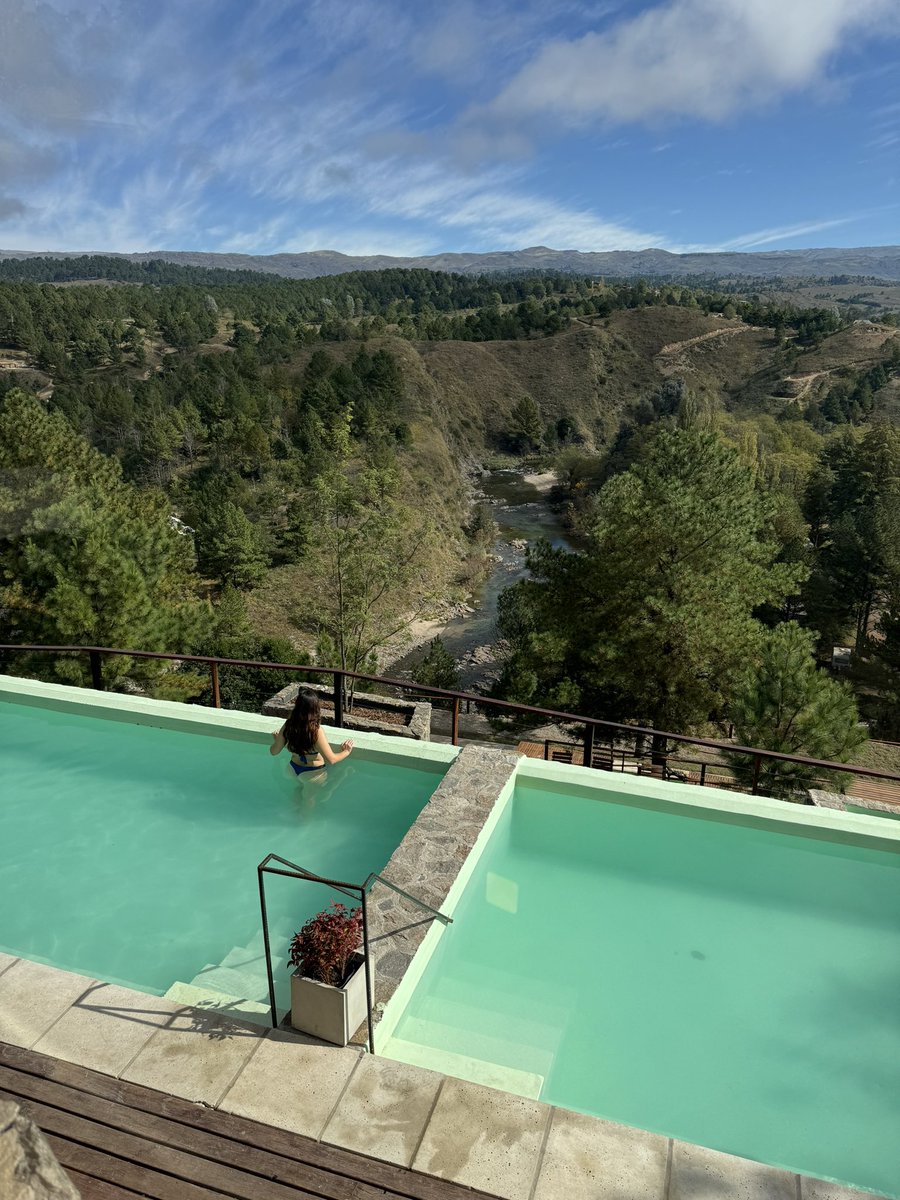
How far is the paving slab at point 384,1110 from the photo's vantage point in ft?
11.1

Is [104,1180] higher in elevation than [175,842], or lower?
higher

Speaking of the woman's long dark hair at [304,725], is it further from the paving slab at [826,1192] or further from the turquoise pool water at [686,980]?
the paving slab at [826,1192]

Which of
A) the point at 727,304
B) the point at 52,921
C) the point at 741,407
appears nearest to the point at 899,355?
the point at 741,407

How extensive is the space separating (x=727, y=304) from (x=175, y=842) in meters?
130

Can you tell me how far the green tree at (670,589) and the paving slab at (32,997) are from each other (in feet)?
50.4

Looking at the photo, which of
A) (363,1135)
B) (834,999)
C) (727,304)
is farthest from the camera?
(727,304)

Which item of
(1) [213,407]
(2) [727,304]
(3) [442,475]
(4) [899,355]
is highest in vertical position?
(2) [727,304]

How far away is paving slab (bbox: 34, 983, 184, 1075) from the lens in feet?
12.5

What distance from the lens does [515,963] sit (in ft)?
17.6

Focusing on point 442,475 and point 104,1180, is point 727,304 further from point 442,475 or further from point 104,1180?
point 104,1180

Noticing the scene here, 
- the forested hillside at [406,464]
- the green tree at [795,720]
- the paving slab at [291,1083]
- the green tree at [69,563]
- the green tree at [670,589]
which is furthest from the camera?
the green tree at [670,589]

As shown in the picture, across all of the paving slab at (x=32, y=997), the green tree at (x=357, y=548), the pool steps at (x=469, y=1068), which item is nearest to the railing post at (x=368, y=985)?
the pool steps at (x=469, y=1068)

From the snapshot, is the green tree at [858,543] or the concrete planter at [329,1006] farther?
the green tree at [858,543]

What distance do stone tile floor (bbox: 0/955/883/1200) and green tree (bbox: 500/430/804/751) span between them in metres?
14.9
